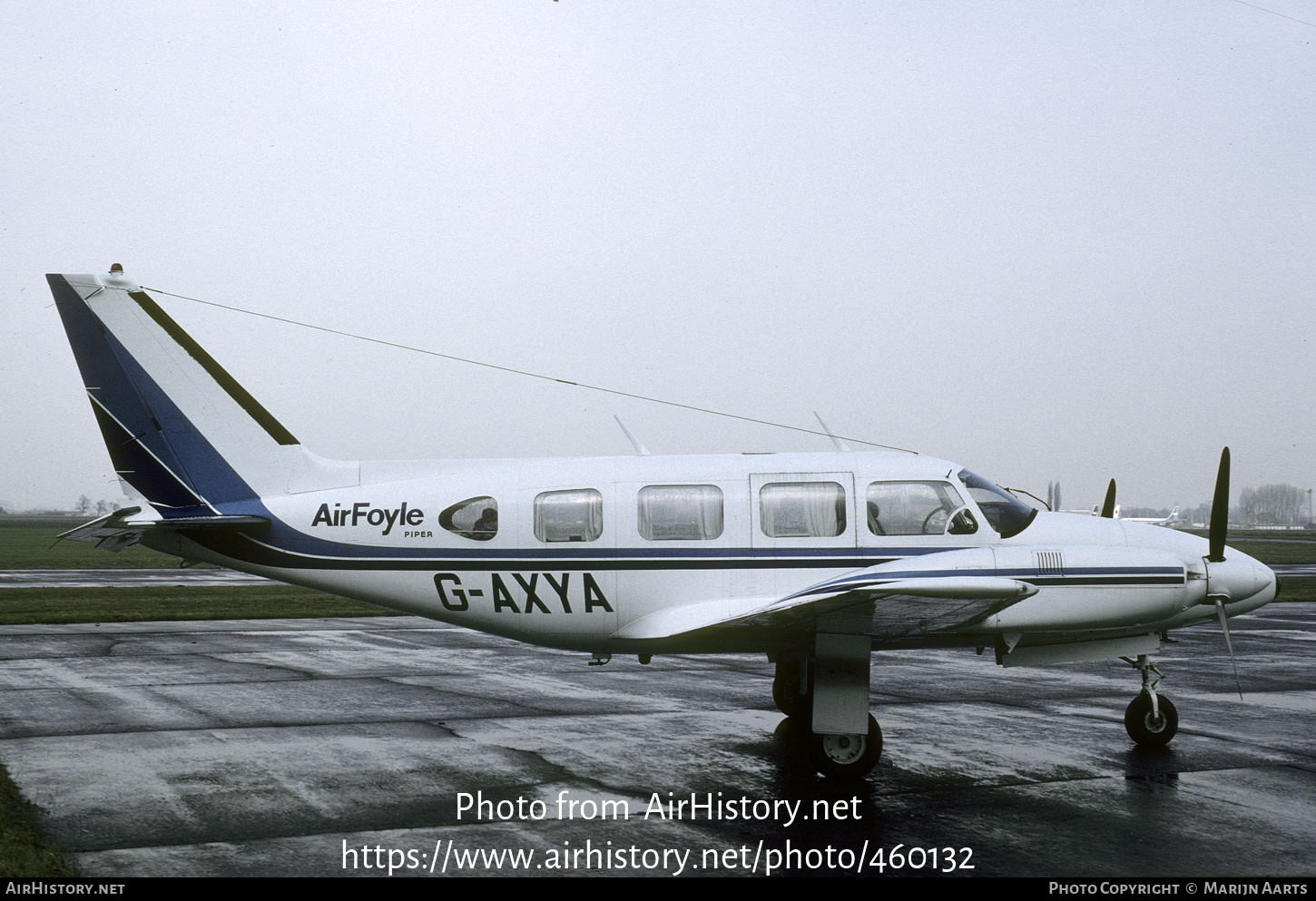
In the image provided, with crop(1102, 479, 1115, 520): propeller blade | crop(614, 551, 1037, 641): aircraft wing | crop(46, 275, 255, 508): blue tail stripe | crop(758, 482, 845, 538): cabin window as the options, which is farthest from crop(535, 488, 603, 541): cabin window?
crop(1102, 479, 1115, 520): propeller blade

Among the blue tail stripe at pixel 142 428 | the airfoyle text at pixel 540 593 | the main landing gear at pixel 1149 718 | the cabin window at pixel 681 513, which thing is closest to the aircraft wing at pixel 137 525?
the blue tail stripe at pixel 142 428

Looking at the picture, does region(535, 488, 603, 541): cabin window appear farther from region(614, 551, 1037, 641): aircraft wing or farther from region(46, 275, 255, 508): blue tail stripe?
region(46, 275, 255, 508): blue tail stripe

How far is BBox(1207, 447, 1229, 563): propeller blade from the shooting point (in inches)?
381

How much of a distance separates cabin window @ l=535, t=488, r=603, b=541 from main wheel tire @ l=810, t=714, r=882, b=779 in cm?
299

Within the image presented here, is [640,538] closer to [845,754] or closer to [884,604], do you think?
[884,604]

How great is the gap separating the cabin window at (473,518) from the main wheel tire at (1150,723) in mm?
7046

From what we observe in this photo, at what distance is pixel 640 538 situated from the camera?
9.77 metres

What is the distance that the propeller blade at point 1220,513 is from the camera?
9.67 m

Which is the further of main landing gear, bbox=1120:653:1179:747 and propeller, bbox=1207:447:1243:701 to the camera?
main landing gear, bbox=1120:653:1179:747

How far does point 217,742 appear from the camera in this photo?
10086 mm

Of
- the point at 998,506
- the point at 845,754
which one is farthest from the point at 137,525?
the point at 998,506

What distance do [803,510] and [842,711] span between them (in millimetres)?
2030

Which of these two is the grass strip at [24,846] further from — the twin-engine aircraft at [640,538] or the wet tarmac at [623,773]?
the twin-engine aircraft at [640,538]
